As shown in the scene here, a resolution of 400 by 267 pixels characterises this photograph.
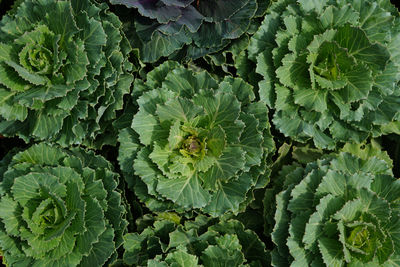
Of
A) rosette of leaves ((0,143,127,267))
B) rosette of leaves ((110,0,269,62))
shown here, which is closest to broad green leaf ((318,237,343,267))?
rosette of leaves ((0,143,127,267))

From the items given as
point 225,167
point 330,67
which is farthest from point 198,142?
point 330,67

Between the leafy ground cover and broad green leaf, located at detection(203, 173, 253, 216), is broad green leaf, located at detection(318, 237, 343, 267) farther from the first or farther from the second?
broad green leaf, located at detection(203, 173, 253, 216)

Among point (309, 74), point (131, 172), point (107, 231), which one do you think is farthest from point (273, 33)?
point (107, 231)

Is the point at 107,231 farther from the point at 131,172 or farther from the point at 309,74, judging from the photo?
the point at 309,74

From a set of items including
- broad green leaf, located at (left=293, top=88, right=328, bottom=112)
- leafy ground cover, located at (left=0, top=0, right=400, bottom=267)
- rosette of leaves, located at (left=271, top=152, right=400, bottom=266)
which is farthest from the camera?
broad green leaf, located at (left=293, top=88, right=328, bottom=112)

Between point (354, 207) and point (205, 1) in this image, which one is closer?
point (354, 207)

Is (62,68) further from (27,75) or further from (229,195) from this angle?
(229,195)

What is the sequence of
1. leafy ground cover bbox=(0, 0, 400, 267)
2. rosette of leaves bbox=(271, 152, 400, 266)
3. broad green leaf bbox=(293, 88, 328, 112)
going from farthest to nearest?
broad green leaf bbox=(293, 88, 328, 112) → leafy ground cover bbox=(0, 0, 400, 267) → rosette of leaves bbox=(271, 152, 400, 266)
